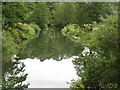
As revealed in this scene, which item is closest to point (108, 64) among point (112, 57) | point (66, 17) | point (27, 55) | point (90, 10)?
point (112, 57)

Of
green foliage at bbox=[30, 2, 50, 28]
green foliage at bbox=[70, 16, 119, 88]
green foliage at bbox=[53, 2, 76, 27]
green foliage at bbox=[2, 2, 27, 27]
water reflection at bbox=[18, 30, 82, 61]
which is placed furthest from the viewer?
green foliage at bbox=[53, 2, 76, 27]

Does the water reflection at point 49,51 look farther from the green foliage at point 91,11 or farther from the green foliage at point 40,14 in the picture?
the green foliage at point 40,14

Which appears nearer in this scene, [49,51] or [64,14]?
[49,51]

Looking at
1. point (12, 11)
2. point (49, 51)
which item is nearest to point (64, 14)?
point (49, 51)

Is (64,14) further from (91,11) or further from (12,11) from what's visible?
(12,11)

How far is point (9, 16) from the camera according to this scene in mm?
24344

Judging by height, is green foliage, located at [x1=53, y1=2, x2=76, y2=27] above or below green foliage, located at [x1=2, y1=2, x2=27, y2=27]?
above

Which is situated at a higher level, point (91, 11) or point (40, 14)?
point (40, 14)

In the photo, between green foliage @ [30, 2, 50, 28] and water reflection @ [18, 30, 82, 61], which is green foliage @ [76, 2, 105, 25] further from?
green foliage @ [30, 2, 50, 28]

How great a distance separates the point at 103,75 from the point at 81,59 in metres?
1.14

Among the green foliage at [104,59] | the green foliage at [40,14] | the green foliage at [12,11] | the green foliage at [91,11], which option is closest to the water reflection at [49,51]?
the green foliage at [12,11]

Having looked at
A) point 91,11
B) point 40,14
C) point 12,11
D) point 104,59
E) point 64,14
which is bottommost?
point 104,59

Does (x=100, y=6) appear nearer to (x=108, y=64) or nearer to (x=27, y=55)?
(x=27, y=55)

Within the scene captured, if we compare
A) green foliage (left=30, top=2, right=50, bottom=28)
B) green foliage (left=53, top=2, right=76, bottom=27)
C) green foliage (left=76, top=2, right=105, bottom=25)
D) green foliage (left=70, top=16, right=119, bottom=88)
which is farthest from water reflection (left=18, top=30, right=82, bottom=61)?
green foliage (left=53, top=2, right=76, bottom=27)
